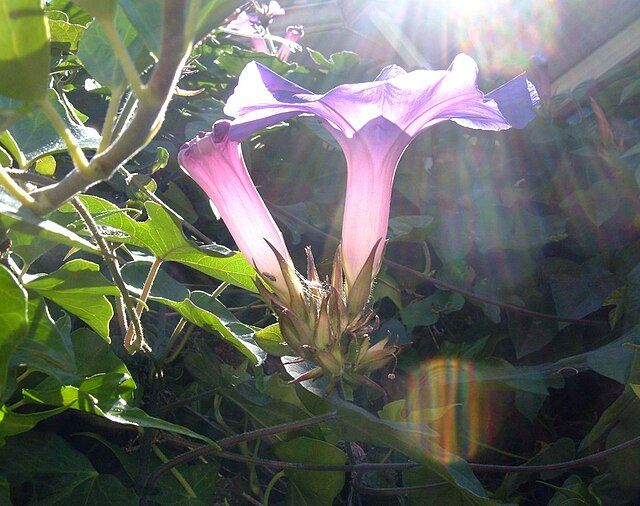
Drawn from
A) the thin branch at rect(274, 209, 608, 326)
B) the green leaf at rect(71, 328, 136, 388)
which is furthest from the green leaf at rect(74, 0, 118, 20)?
the thin branch at rect(274, 209, 608, 326)

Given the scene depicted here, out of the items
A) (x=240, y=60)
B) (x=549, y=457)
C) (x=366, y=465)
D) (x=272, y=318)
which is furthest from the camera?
(x=240, y=60)

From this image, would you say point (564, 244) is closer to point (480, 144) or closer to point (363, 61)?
point (480, 144)

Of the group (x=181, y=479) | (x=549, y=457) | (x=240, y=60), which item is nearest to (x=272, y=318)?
(x=181, y=479)

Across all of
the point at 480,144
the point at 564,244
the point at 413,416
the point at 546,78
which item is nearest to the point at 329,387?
the point at 413,416

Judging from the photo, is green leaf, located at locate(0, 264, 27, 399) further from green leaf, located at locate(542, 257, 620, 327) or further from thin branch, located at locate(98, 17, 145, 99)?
green leaf, located at locate(542, 257, 620, 327)

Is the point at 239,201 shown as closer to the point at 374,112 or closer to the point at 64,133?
the point at 374,112

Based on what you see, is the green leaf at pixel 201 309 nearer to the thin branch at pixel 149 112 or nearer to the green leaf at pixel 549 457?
the thin branch at pixel 149 112

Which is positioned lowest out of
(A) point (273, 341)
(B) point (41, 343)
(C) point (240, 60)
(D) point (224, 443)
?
(D) point (224, 443)

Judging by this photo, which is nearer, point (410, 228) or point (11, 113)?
point (11, 113)
